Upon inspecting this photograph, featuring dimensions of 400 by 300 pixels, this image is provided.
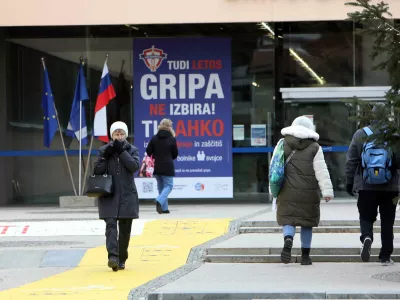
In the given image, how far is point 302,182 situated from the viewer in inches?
440

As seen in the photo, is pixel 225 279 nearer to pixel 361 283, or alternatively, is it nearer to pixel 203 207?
pixel 361 283

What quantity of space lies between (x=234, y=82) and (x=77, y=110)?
365 cm

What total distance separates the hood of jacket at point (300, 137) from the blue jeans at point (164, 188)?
22.8 feet

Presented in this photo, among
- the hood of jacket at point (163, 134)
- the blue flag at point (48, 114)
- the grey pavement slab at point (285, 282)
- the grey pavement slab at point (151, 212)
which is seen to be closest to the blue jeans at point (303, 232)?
the grey pavement slab at point (285, 282)

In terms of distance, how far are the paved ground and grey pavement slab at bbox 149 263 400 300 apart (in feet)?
2.14

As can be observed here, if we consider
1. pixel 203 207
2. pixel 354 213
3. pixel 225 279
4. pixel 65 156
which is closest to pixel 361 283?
pixel 225 279

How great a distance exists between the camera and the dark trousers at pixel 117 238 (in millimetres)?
11031

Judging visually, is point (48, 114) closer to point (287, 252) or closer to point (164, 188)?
point (164, 188)

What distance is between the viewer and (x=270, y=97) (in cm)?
2159

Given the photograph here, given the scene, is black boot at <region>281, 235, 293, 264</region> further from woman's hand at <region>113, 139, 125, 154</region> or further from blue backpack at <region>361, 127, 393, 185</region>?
woman's hand at <region>113, 139, 125, 154</region>

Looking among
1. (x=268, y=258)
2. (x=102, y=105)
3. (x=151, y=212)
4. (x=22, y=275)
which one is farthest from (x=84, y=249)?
(x=102, y=105)

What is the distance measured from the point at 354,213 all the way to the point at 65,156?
Result: 7.87m

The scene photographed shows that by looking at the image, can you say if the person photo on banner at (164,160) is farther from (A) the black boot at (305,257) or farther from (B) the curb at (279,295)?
(B) the curb at (279,295)

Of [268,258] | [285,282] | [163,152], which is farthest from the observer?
[163,152]
